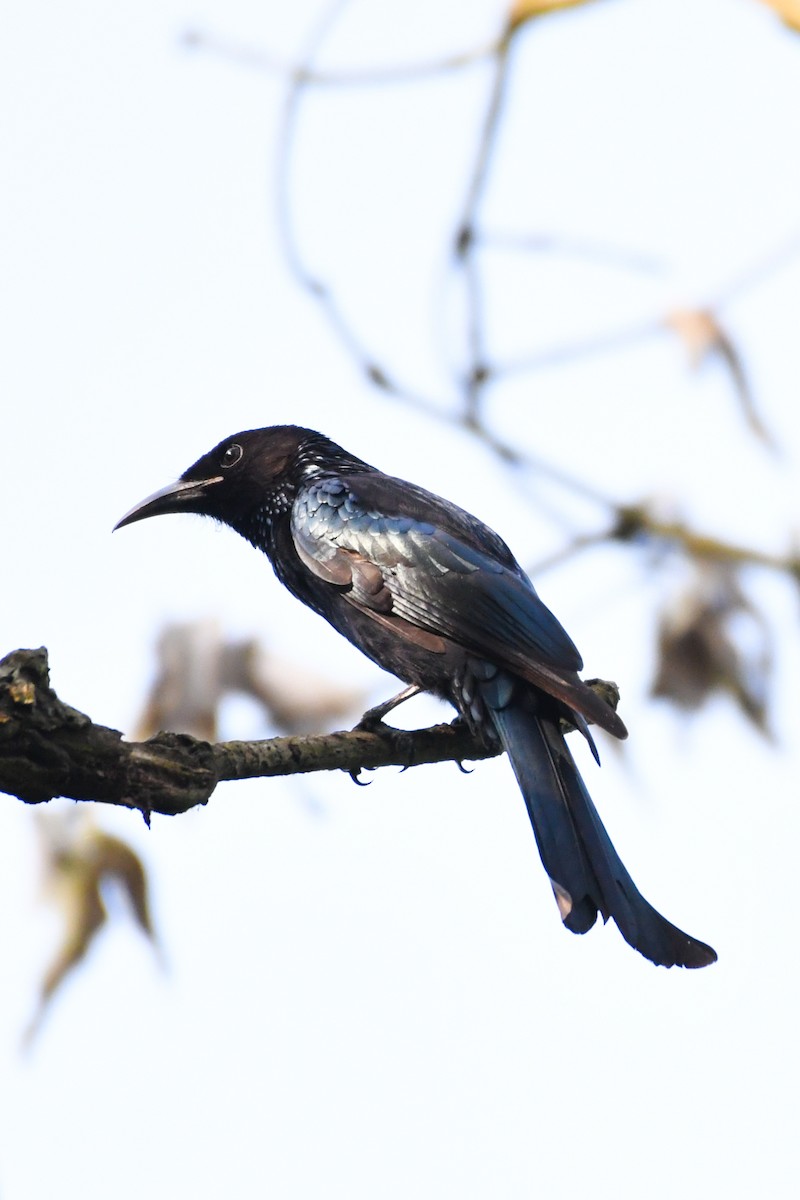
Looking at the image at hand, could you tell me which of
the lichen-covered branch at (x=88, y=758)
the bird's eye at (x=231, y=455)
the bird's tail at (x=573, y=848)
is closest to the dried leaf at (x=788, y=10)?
the bird's tail at (x=573, y=848)

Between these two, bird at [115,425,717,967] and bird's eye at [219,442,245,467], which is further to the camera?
bird's eye at [219,442,245,467]

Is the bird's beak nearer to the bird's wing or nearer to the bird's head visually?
the bird's head

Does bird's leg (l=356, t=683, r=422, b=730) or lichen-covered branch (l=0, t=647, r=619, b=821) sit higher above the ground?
bird's leg (l=356, t=683, r=422, b=730)

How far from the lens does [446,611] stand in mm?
4504

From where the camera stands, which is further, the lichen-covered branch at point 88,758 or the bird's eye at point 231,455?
the bird's eye at point 231,455

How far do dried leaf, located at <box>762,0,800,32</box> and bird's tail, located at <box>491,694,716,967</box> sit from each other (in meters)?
1.90

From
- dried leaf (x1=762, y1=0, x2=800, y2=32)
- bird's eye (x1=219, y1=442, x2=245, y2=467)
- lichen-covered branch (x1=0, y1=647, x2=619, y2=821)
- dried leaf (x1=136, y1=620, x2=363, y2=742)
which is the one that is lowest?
lichen-covered branch (x1=0, y1=647, x2=619, y2=821)

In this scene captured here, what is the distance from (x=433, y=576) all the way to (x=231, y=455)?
1.46 meters

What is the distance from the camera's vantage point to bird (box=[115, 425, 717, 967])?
3846 mm

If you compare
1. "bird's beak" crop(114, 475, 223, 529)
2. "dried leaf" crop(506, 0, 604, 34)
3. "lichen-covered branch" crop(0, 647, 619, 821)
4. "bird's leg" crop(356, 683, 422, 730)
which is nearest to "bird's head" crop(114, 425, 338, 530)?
"bird's beak" crop(114, 475, 223, 529)

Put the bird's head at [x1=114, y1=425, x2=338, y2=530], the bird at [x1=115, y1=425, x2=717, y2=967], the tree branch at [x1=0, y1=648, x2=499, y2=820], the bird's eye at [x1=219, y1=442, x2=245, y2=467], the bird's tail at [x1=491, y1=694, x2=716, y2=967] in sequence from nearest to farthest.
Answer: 1. the tree branch at [x1=0, y1=648, x2=499, y2=820]
2. the bird's tail at [x1=491, y1=694, x2=716, y2=967]
3. the bird at [x1=115, y1=425, x2=717, y2=967]
4. the bird's head at [x1=114, y1=425, x2=338, y2=530]
5. the bird's eye at [x1=219, y1=442, x2=245, y2=467]

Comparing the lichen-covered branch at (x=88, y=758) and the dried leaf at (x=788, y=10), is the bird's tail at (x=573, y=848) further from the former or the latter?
the dried leaf at (x=788, y=10)

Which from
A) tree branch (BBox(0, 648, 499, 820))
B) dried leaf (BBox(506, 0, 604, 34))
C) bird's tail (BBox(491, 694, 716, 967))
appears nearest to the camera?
tree branch (BBox(0, 648, 499, 820))

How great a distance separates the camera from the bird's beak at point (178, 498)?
5746mm
